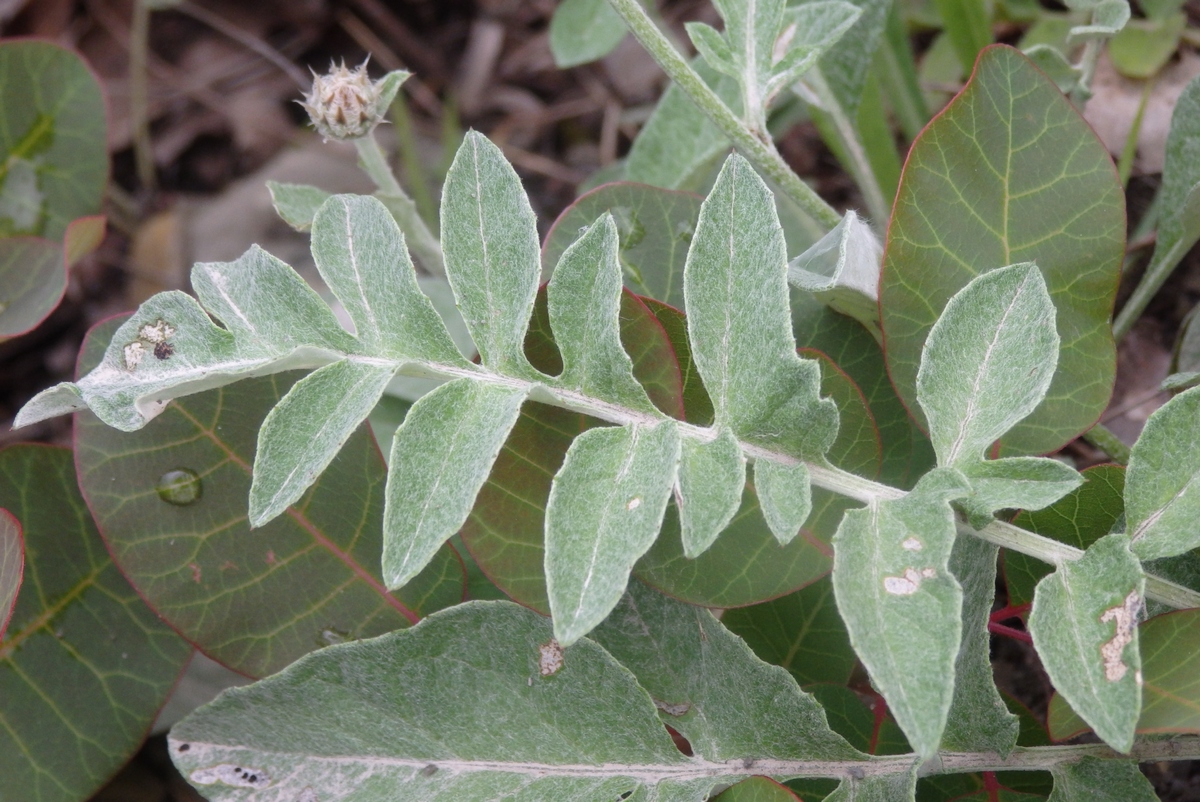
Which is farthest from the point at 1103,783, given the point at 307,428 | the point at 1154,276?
the point at 307,428

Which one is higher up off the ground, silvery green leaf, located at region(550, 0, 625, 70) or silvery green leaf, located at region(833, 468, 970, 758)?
silvery green leaf, located at region(550, 0, 625, 70)

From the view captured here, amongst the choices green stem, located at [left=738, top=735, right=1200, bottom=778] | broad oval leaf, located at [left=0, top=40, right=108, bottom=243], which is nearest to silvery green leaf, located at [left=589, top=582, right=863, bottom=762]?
green stem, located at [left=738, top=735, right=1200, bottom=778]

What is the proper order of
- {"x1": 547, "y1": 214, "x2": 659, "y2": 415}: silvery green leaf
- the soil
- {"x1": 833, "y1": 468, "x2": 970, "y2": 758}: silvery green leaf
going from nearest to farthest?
1. {"x1": 833, "y1": 468, "x2": 970, "y2": 758}: silvery green leaf
2. {"x1": 547, "y1": 214, "x2": 659, "y2": 415}: silvery green leaf
3. the soil

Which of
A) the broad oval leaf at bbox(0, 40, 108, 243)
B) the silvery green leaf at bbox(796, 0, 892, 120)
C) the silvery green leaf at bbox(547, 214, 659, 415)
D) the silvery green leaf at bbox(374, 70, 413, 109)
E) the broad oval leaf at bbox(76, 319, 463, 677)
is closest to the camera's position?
the silvery green leaf at bbox(547, 214, 659, 415)

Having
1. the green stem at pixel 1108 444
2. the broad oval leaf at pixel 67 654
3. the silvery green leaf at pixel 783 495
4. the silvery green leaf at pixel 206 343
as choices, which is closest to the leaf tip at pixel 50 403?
the silvery green leaf at pixel 206 343

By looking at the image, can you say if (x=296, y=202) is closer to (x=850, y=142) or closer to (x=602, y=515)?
(x=602, y=515)

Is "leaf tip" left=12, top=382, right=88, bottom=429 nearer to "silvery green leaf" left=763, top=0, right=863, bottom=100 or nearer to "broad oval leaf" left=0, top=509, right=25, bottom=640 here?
"broad oval leaf" left=0, top=509, right=25, bottom=640
